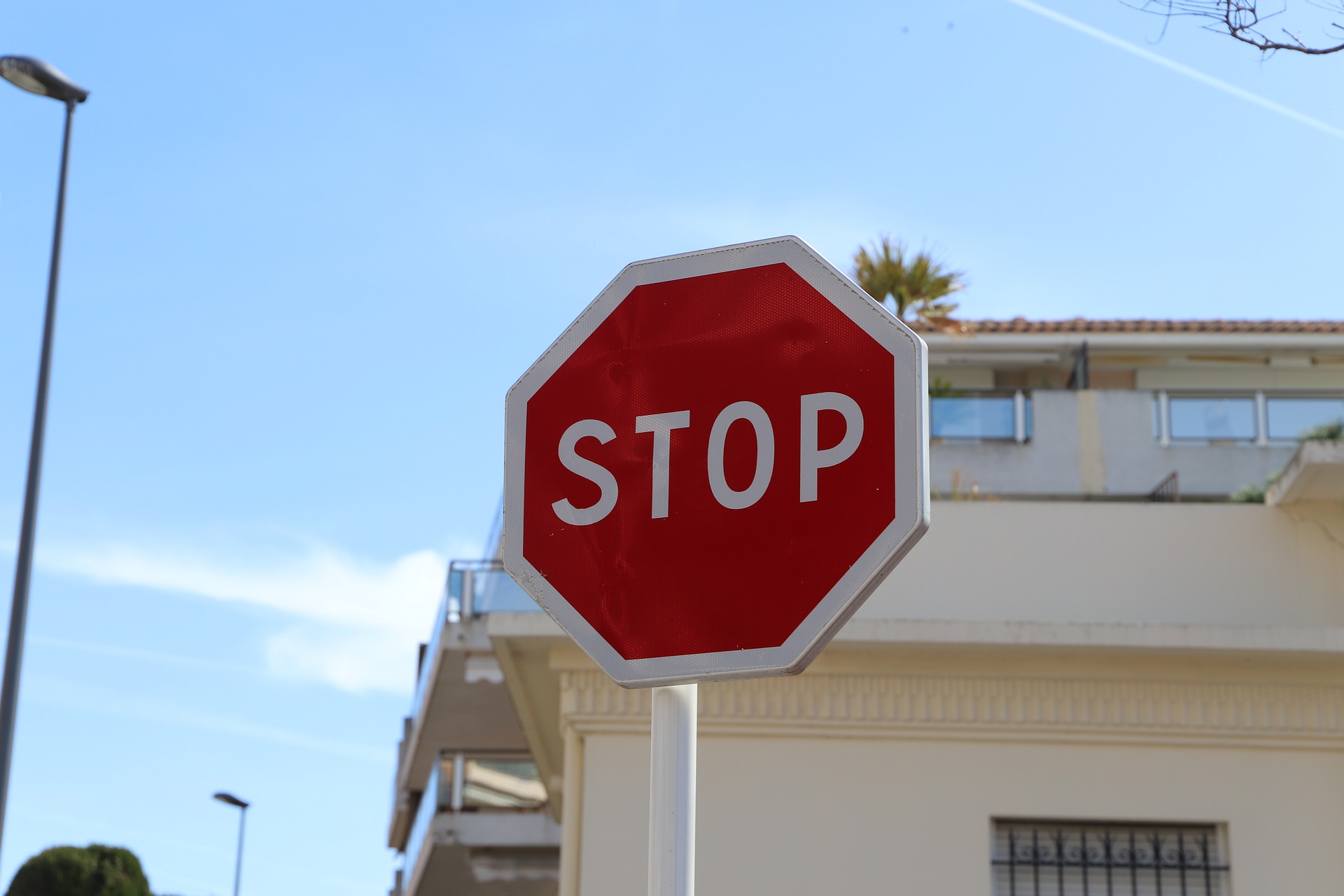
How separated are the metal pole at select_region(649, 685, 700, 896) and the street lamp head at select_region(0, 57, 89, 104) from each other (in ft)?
43.7

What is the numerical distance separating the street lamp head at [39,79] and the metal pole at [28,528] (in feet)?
0.35

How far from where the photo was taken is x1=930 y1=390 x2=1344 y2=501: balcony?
25.1 m

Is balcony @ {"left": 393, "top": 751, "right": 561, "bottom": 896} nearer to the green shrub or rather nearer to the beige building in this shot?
the green shrub

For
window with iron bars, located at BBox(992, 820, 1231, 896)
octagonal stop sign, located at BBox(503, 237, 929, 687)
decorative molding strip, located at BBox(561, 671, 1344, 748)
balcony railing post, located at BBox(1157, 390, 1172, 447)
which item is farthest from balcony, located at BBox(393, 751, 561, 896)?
octagonal stop sign, located at BBox(503, 237, 929, 687)

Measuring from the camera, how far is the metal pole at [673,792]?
206 cm

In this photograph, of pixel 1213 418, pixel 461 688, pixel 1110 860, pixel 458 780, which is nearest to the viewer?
pixel 1110 860

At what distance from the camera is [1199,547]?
495 inches

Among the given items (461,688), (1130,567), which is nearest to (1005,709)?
(1130,567)

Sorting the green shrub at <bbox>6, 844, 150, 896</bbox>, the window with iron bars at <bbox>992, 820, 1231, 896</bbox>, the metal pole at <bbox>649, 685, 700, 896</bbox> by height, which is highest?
the metal pole at <bbox>649, 685, 700, 896</bbox>

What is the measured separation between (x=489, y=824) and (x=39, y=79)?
12678mm

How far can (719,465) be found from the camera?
2182mm

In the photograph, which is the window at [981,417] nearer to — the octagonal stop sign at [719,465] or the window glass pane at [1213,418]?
the window glass pane at [1213,418]

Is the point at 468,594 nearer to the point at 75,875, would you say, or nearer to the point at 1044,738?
the point at 1044,738

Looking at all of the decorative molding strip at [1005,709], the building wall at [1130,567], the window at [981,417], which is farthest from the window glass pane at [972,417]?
the decorative molding strip at [1005,709]
